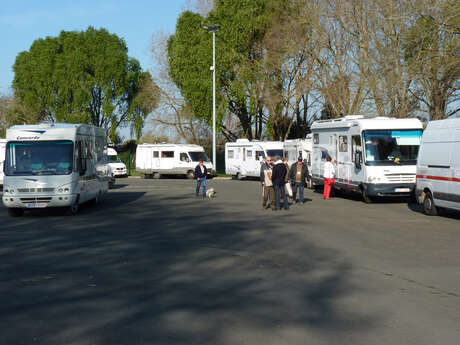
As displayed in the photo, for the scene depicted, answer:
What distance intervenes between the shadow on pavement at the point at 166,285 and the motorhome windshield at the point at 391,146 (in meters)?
8.17

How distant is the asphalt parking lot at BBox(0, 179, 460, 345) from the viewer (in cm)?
590

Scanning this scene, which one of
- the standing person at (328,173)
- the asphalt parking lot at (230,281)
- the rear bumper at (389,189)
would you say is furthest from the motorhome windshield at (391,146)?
the asphalt parking lot at (230,281)

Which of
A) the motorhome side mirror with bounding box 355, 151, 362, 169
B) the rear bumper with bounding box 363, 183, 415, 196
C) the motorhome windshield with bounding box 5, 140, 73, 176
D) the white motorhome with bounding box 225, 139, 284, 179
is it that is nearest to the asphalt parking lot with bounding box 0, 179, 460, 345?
the motorhome windshield with bounding box 5, 140, 73, 176

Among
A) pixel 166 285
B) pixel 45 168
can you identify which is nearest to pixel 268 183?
pixel 45 168

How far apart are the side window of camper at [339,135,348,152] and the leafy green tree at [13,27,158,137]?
39.3 metres

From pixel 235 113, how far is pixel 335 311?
4556cm

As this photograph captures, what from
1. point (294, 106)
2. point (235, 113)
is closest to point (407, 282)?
point (294, 106)

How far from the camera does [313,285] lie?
8.21 metres

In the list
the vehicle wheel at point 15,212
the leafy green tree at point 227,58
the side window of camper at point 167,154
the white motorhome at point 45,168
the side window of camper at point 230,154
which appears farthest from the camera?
the leafy green tree at point 227,58

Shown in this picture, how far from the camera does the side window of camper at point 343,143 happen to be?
934 inches

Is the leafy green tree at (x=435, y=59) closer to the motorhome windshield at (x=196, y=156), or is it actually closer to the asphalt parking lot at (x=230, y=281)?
the asphalt parking lot at (x=230, y=281)

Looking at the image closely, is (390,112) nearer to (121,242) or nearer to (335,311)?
(121,242)

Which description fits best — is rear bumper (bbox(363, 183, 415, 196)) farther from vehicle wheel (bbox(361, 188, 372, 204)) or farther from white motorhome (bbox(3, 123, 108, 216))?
white motorhome (bbox(3, 123, 108, 216))

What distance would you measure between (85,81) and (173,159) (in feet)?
72.5
